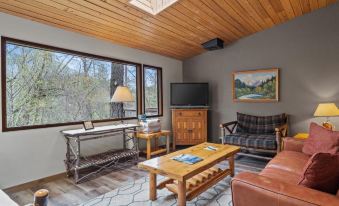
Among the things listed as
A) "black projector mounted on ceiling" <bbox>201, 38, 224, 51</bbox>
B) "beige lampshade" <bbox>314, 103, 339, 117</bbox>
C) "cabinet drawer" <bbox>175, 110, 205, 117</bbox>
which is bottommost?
"cabinet drawer" <bbox>175, 110, 205, 117</bbox>

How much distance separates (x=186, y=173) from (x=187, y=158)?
44cm

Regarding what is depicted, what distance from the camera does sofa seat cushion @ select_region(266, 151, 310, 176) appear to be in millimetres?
2127

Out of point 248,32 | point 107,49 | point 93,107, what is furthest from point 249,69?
point 93,107

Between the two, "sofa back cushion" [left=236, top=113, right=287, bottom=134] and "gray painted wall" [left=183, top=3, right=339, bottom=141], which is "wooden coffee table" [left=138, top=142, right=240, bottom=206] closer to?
"sofa back cushion" [left=236, top=113, right=287, bottom=134]

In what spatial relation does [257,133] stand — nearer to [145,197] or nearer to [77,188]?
[145,197]

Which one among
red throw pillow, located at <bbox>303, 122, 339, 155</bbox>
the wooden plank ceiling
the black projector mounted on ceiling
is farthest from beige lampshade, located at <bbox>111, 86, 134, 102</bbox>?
red throw pillow, located at <bbox>303, 122, 339, 155</bbox>

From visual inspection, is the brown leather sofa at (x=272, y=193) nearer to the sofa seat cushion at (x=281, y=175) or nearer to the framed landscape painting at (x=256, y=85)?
the sofa seat cushion at (x=281, y=175)

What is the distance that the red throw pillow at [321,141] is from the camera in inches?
84.8

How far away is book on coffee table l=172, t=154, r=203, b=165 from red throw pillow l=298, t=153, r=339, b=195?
1203mm

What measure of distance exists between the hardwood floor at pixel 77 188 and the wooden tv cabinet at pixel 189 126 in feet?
5.46

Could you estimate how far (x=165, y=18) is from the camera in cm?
332

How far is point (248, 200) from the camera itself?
1.34 m

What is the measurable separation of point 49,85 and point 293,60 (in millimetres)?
4301

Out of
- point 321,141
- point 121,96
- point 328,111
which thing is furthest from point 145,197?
point 328,111
